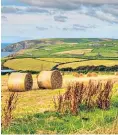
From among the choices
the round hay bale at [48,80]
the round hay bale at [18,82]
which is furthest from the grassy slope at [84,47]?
the round hay bale at [18,82]

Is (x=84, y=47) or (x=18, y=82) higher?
(x=84, y=47)

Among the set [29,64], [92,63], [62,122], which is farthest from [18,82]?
[62,122]

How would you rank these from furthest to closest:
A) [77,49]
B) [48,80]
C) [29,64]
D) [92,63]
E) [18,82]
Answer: [77,49]
[92,63]
[29,64]
[48,80]
[18,82]

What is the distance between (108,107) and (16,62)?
13219mm

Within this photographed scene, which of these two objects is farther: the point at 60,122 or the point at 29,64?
the point at 29,64

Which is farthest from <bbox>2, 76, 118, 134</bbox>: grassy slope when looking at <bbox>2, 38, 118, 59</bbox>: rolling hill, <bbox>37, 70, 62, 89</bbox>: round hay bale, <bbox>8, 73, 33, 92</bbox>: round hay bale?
<bbox>2, 38, 118, 59</bbox>: rolling hill

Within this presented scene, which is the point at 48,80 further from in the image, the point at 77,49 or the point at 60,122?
the point at 60,122

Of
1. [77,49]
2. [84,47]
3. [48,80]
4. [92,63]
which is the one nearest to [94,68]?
[92,63]

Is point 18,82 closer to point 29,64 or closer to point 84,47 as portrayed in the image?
point 29,64

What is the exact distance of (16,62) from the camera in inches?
966

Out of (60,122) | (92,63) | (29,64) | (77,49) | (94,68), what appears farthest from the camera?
(77,49)

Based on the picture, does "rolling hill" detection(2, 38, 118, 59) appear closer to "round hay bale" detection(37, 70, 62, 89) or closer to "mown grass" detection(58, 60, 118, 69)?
"mown grass" detection(58, 60, 118, 69)

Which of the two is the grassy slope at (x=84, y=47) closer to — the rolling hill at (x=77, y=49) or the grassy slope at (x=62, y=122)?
the rolling hill at (x=77, y=49)

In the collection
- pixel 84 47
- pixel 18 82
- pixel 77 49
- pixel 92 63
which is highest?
pixel 84 47
